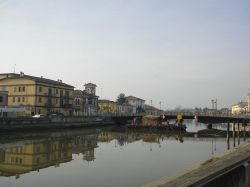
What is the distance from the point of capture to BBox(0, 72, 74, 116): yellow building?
8869 centimetres

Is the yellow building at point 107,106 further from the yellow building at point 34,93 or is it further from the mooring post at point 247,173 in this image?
the mooring post at point 247,173

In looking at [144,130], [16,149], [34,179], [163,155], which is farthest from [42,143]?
[144,130]

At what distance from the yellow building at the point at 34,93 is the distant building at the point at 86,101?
15972 millimetres

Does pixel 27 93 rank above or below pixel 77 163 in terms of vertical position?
above

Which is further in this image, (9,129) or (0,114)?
(0,114)

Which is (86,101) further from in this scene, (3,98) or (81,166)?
(81,166)

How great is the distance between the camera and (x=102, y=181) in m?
24.3

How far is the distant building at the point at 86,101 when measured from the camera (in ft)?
392

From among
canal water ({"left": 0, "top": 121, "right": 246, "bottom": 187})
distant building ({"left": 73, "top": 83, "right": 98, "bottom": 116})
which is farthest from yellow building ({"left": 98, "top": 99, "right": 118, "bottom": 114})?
canal water ({"left": 0, "top": 121, "right": 246, "bottom": 187})

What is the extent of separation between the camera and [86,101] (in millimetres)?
127688

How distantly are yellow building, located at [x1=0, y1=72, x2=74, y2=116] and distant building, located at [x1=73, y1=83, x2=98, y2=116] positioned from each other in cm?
1597

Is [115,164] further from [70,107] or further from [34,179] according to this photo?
[70,107]

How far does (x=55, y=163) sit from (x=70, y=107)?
72.5m

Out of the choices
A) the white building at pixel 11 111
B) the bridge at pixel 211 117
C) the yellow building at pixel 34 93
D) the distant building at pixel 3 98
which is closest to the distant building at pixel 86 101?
the yellow building at pixel 34 93
